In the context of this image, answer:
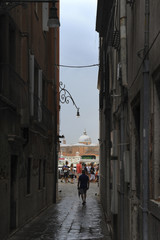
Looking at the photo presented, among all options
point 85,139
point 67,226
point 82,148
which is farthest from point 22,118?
point 85,139

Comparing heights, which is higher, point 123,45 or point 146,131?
point 123,45

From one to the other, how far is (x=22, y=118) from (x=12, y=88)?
1471mm

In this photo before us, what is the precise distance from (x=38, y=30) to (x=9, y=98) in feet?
22.7

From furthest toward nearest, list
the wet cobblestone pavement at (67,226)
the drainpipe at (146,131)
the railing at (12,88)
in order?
the wet cobblestone pavement at (67,226)
the railing at (12,88)
the drainpipe at (146,131)

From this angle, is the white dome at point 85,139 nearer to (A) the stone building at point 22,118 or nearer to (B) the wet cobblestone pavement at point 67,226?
(A) the stone building at point 22,118

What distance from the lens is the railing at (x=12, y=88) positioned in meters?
11.8

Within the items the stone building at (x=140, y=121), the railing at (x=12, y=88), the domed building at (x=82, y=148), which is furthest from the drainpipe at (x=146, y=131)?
the domed building at (x=82, y=148)

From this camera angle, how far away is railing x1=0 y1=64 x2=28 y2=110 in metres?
11.8

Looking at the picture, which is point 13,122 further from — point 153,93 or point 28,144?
point 153,93

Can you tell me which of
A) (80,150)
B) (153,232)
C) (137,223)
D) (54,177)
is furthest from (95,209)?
(80,150)

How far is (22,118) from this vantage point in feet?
45.7

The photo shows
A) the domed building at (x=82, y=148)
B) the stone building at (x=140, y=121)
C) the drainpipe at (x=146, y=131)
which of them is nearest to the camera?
the stone building at (x=140, y=121)

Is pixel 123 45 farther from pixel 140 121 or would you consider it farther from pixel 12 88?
pixel 12 88

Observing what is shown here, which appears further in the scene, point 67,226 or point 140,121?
point 67,226
